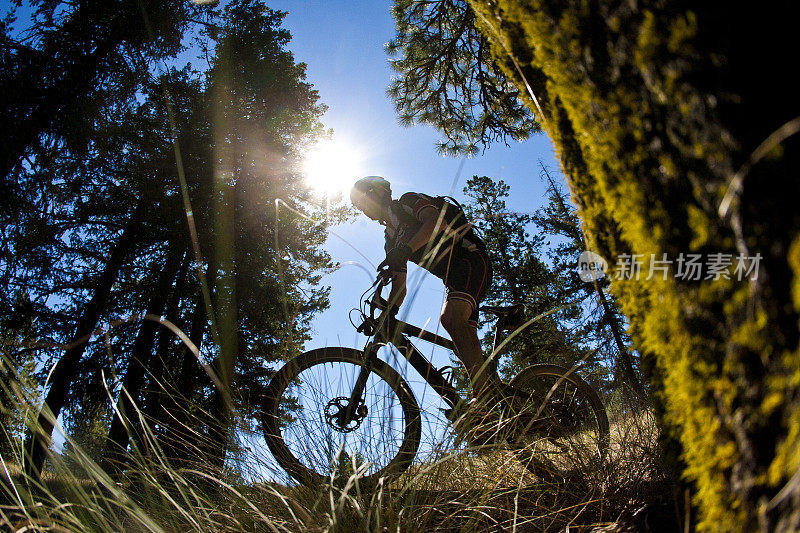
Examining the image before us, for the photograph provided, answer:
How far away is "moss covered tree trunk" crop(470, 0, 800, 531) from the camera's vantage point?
528 mm

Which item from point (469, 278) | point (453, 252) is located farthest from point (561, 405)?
point (453, 252)

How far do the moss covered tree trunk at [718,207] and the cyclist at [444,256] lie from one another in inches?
73.8

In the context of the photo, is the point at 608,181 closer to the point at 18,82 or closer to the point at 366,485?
the point at 366,485

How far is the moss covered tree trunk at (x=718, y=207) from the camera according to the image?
528 millimetres

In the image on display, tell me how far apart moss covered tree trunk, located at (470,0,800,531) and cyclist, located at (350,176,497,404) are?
187 cm

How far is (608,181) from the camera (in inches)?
33.3

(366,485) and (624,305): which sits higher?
(624,305)

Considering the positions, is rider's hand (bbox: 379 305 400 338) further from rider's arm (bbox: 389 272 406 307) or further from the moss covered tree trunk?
the moss covered tree trunk

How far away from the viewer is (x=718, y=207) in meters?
0.58

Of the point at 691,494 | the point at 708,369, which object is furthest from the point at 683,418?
the point at 691,494

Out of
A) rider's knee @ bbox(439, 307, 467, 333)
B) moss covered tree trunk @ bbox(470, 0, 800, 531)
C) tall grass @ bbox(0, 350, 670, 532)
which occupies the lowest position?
tall grass @ bbox(0, 350, 670, 532)

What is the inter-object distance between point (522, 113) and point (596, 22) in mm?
6237

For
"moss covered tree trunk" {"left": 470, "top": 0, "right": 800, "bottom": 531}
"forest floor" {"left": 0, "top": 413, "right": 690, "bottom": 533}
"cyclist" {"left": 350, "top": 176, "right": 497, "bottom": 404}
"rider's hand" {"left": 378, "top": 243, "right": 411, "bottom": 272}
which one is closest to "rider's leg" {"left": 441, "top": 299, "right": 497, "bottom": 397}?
"cyclist" {"left": 350, "top": 176, "right": 497, "bottom": 404}

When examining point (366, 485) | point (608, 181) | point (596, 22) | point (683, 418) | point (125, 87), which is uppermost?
point (125, 87)
